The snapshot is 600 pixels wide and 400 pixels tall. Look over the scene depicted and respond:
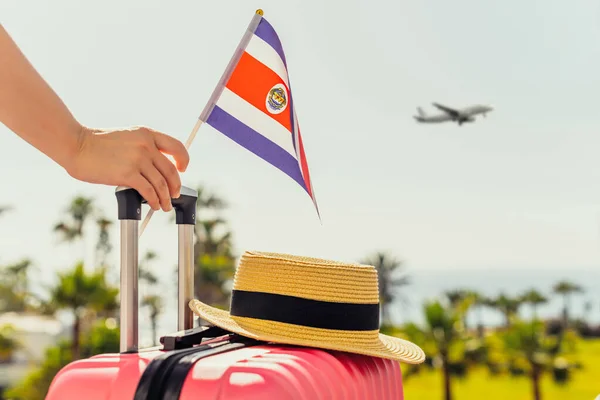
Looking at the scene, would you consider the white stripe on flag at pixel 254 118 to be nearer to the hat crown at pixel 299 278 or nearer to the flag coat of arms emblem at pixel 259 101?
the flag coat of arms emblem at pixel 259 101

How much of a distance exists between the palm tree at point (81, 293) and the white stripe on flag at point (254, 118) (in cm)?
2013

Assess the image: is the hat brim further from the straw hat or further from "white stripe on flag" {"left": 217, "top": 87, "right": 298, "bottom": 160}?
"white stripe on flag" {"left": 217, "top": 87, "right": 298, "bottom": 160}

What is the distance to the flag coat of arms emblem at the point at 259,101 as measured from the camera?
47.1 inches

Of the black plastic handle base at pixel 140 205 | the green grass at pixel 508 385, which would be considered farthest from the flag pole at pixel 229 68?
the green grass at pixel 508 385

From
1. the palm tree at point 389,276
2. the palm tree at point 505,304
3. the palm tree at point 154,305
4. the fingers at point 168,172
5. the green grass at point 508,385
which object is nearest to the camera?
the fingers at point 168,172

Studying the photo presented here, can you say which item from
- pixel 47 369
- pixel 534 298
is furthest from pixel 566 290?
pixel 47 369

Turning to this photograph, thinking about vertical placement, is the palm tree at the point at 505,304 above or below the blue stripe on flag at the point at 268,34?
below

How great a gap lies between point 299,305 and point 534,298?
3261 centimetres

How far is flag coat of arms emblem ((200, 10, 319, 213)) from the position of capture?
3.92 feet

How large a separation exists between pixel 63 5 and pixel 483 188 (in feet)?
106

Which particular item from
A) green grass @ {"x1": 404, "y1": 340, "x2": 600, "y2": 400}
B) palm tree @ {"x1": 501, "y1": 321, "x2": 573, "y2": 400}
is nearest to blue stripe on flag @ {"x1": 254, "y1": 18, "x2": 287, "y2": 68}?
palm tree @ {"x1": 501, "y1": 321, "x2": 573, "y2": 400}

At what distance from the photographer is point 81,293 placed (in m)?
20.8

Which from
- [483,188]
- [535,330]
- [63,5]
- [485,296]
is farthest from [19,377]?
[483,188]

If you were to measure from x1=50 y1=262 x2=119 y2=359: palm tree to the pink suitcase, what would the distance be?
66.7 ft
